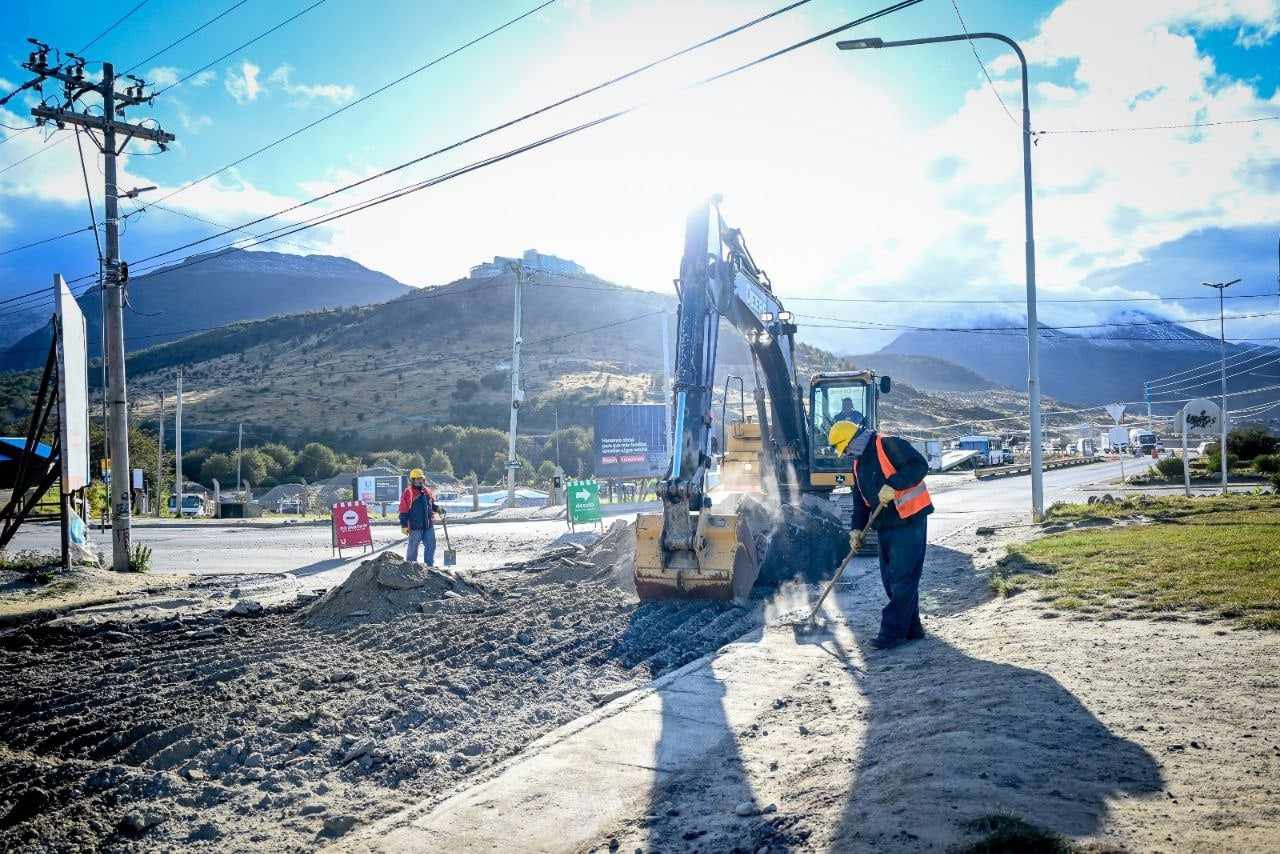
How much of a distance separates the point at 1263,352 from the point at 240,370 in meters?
162

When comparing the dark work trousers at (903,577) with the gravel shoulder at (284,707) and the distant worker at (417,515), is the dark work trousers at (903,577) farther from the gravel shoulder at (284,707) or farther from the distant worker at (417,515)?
the distant worker at (417,515)

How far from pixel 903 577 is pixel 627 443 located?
3252cm

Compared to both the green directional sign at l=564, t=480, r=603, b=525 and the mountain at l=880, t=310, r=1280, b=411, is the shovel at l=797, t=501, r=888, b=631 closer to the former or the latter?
the green directional sign at l=564, t=480, r=603, b=525

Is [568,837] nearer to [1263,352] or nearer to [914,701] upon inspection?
[914,701]

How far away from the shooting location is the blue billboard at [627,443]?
131 feet

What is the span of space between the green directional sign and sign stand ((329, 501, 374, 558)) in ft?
18.8

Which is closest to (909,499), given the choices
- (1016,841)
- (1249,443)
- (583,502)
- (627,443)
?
(1016,841)

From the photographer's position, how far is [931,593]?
10.7 meters

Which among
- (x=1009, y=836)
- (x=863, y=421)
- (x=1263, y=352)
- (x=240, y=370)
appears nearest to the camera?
(x=1009, y=836)

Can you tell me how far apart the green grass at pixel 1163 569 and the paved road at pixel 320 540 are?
502cm

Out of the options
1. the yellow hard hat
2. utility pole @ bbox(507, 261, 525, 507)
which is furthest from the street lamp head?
utility pole @ bbox(507, 261, 525, 507)

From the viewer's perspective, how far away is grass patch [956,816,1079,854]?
328 cm

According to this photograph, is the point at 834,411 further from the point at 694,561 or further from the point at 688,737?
the point at 688,737

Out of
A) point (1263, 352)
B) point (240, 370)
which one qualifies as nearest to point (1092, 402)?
point (1263, 352)
